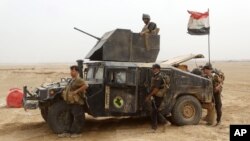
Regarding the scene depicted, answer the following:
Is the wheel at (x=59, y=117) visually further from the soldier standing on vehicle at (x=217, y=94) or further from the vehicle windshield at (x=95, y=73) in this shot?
the soldier standing on vehicle at (x=217, y=94)

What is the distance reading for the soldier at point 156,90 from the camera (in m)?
10.6

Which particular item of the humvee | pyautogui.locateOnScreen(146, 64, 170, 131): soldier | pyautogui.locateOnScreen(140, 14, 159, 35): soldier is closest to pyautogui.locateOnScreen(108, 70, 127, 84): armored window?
the humvee

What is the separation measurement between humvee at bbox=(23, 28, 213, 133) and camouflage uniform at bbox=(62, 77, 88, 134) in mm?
196

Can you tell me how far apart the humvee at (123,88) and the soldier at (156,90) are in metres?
0.22

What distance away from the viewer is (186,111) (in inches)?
455

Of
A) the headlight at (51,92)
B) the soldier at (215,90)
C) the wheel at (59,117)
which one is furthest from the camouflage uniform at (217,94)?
the headlight at (51,92)

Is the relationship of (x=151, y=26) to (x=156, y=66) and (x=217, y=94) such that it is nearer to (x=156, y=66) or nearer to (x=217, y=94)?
(x=156, y=66)

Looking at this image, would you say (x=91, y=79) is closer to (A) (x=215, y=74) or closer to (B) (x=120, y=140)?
(B) (x=120, y=140)

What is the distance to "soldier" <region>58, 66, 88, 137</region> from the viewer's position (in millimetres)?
10109

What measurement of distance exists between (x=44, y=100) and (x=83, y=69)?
1.79 meters

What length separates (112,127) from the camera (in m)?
11.5

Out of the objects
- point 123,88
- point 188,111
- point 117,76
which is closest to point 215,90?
point 188,111

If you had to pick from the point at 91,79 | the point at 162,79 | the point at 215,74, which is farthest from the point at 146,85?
the point at 215,74

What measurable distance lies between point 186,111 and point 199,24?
5195 mm
